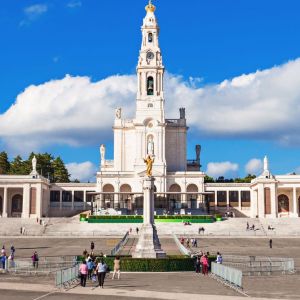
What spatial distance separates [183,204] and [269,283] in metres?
77.5

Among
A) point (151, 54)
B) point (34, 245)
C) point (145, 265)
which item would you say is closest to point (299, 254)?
point (145, 265)

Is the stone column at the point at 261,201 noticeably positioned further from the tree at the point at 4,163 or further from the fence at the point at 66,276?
the fence at the point at 66,276

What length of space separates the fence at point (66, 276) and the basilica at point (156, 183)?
72.2m

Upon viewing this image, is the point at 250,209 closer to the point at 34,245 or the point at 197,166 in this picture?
the point at 197,166

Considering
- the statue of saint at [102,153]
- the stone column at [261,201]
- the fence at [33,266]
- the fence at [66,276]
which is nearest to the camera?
the fence at [66,276]

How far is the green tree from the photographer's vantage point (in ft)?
439

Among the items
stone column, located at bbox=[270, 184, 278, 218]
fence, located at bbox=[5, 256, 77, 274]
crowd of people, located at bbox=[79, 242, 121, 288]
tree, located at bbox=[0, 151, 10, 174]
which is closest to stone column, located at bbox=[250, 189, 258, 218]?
stone column, located at bbox=[270, 184, 278, 218]

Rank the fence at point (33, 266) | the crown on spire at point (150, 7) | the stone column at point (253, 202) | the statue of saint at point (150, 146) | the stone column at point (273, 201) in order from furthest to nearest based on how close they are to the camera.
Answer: the crown on spire at point (150, 7) → the stone column at point (253, 202) → the statue of saint at point (150, 146) → the stone column at point (273, 201) → the fence at point (33, 266)

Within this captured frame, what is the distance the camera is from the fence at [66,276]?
29562mm

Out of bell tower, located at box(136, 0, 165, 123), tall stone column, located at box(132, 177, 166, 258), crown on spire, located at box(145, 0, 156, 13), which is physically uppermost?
crown on spire, located at box(145, 0, 156, 13)

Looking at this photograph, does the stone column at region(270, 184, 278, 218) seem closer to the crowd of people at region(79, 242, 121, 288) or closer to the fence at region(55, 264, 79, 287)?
the crowd of people at region(79, 242, 121, 288)

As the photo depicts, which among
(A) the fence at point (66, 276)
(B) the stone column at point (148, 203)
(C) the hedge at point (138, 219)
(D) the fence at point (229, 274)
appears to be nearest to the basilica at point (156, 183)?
(C) the hedge at point (138, 219)

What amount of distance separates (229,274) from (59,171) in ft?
370

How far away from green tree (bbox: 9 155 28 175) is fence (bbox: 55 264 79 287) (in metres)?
102
